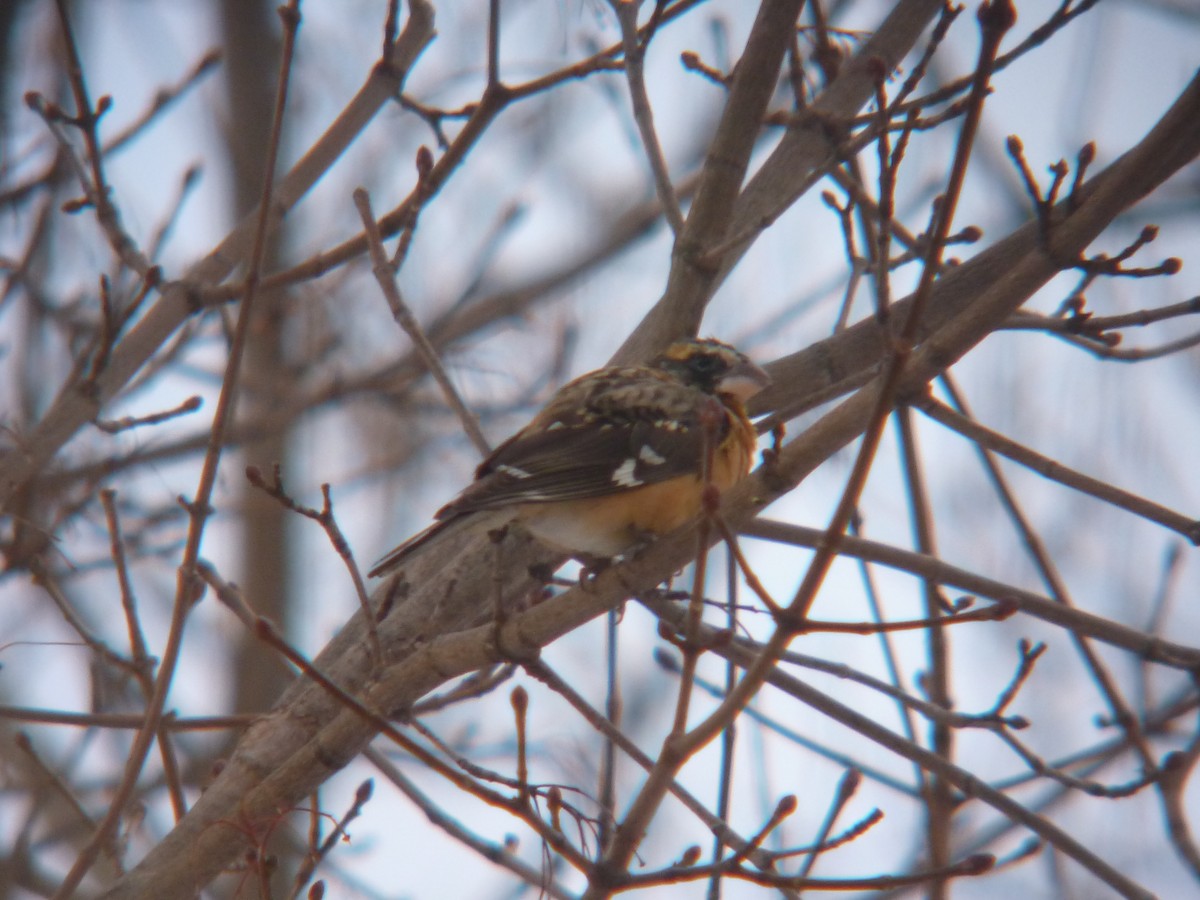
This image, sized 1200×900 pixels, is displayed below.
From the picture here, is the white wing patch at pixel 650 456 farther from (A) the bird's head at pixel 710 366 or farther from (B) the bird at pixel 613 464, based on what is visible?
(A) the bird's head at pixel 710 366

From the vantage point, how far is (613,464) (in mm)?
4523

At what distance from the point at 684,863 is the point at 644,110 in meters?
2.52

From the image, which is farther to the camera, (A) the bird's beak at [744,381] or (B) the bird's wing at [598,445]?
(A) the bird's beak at [744,381]

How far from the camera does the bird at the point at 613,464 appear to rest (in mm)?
4195

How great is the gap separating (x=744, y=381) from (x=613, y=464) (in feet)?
2.29

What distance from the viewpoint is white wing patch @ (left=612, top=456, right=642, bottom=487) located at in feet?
14.4

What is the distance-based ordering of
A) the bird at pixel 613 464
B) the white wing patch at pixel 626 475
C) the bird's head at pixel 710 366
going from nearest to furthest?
the bird at pixel 613 464, the white wing patch at pixel 626 475, the bird's head at pixel 710 366

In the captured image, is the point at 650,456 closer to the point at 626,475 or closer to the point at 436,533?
the point at 626,475

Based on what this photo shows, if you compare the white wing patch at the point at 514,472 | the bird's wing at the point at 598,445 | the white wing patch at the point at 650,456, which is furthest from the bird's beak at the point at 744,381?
the white wing patch at the point at 514,472

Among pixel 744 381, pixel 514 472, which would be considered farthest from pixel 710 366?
pixel 514 472

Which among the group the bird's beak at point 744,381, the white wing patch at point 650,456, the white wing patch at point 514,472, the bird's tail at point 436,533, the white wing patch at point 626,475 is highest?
the bird's beak at point 744,381

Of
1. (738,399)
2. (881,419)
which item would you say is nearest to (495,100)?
(738,399)

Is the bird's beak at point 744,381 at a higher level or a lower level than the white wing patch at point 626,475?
higher

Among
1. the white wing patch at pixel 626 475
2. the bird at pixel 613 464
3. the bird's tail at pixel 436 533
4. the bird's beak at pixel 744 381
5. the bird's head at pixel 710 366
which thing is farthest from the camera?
→ the bird's head at pixel 710 366
